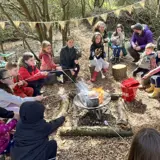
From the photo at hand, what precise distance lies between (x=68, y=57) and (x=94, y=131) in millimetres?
2648

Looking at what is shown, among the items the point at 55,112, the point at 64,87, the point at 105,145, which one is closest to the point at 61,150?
the point at 105,145

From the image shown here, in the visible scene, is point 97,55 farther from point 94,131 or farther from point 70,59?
point 94,131

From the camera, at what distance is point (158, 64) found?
6008 millimetres

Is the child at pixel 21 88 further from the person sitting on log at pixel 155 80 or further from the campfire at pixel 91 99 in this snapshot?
the person sitting on log at pixel 155 80

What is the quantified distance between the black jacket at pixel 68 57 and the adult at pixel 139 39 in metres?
1.81

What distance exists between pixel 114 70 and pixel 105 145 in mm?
2709

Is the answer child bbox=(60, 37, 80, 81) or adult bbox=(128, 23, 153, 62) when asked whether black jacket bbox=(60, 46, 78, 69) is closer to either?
child bbox=(60, 37, 80, 81)

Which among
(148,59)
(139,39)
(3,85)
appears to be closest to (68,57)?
(148,59)

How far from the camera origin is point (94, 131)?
436 centimetres

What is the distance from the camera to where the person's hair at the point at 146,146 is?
76.0 inches

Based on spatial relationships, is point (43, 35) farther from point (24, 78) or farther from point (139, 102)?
point (139, 102)

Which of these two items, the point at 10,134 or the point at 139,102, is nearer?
the point at 10,134

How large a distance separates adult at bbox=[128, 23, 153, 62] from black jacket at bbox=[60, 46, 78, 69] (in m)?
1.81

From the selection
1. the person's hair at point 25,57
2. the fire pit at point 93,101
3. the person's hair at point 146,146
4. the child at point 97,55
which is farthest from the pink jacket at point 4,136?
the child at point 97,55
